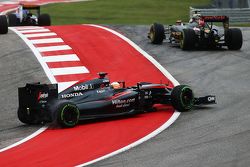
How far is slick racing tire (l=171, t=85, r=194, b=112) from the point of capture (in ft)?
49.7

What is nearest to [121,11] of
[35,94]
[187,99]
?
[187,99]

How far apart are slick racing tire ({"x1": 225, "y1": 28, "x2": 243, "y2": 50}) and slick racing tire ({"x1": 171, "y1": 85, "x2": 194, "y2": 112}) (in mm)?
9140

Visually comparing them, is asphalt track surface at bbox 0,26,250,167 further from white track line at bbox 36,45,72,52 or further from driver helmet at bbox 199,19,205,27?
driver helmet at bbox 199,19,205,27

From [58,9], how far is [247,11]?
462 inches

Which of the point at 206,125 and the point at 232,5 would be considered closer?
the point at 206,125

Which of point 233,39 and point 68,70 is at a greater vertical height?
point 233,39

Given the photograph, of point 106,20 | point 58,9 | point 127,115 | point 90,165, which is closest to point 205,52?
point 127,115

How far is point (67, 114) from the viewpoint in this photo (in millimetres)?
14062

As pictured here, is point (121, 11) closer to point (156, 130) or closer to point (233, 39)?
point (233, 39)

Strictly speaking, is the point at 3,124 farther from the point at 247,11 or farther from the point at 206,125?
the point at 247,11

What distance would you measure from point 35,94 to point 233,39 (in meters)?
11.3

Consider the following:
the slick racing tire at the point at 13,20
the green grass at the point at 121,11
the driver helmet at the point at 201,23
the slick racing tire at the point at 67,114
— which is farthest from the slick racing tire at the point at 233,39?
the slick racing tire at the point at 67,114

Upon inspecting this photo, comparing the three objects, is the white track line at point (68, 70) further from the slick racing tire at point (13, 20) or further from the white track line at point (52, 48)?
the slick racing tire at point (13, 20)

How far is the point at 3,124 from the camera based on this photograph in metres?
15.0
